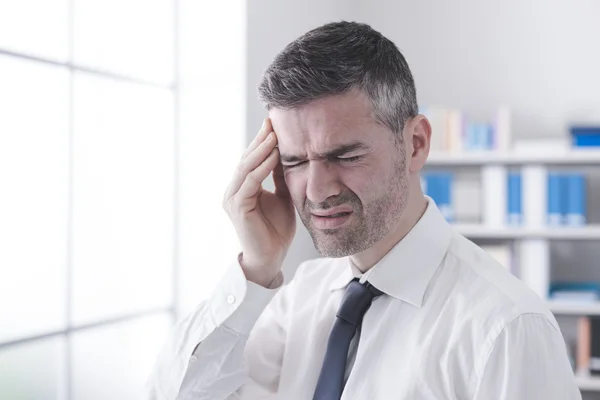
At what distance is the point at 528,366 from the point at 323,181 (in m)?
0.46

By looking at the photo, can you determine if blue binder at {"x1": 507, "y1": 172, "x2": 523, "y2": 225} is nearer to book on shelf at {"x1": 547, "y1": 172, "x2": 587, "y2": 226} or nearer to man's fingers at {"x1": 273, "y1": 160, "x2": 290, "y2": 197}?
book on shelf at {"x1": 547, "y1": 172, "x2": 587, "y2": 226}

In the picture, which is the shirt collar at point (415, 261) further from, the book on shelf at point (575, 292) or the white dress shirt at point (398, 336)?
the book on shelf at point (575, 292)

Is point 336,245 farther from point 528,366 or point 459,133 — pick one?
point 459,133

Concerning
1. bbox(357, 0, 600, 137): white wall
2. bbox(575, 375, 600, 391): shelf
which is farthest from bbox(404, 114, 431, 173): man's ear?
bbox(357, 0, 600, 137): white wall

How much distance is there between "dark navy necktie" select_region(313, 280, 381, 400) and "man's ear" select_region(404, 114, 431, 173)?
0.82 ft

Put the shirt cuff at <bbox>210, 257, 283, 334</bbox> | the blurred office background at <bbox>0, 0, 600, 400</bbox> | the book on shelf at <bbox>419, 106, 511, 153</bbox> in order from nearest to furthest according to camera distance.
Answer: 1. the shirt cuff at <bbox>210, 257, 283, 334</bbox>
2. the blurred office background at <bbox>0, 0, 600, 400</bbox>
3. the book on shelf at <bbox>419, 106, 511, 153</bbox>

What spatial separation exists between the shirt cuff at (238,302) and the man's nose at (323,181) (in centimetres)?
29

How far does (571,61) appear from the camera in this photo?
376 cm

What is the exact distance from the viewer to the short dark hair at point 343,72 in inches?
49.6

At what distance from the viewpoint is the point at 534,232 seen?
11.3 feet

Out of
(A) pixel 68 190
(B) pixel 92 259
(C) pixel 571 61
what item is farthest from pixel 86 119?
(C) pixel 571 61

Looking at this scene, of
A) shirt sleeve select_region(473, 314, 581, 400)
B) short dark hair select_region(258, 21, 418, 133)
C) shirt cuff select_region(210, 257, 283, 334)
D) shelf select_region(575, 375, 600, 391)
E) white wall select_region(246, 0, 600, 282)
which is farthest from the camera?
white wall select_region(246, 0, 600, 282)

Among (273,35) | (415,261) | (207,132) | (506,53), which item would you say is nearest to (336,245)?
(415,261)

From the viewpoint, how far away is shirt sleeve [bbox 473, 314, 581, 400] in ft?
3.62
